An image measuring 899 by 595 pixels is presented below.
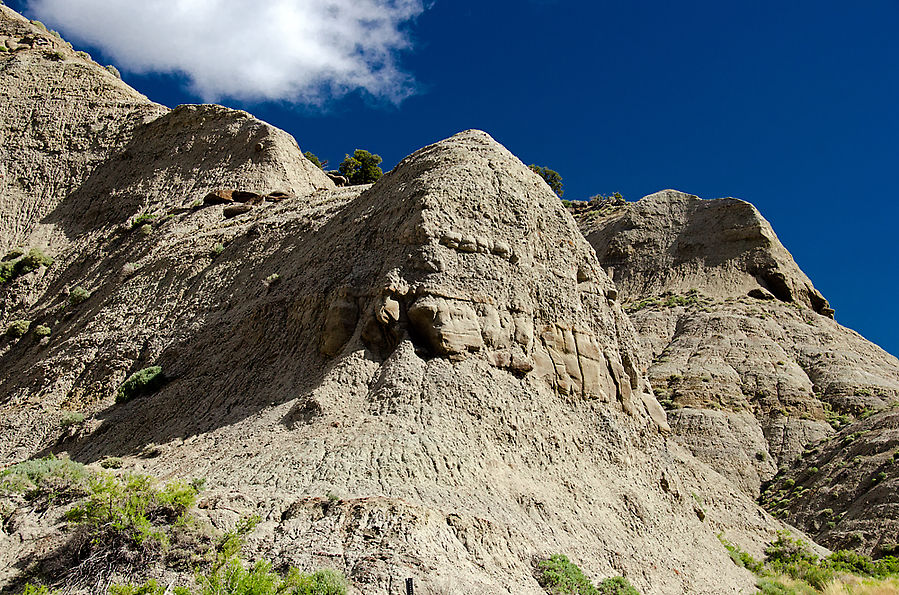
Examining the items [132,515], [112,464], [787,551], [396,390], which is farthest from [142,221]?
[787,551]

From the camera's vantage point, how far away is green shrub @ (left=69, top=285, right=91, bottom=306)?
27.4 meters

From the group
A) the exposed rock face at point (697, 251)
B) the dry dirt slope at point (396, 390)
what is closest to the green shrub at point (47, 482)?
the dry dirt slope at point (396, 390)

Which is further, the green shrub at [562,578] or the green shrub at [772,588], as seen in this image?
the green shrub at [772,588]

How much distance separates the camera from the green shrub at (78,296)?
1078 inches

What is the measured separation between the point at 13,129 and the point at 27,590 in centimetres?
3445

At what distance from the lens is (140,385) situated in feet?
67.2

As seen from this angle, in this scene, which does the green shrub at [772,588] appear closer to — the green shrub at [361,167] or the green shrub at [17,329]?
the green shrub at [17,329]

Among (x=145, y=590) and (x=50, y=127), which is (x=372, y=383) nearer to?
(x=145, y=590)

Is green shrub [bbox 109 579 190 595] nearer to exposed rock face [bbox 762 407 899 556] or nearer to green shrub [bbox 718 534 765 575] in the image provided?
green shrub [bbox 718 534 765 575]

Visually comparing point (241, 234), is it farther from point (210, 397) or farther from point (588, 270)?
point (588, 270)

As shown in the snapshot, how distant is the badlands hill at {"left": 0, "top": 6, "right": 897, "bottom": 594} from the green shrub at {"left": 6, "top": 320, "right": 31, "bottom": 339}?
0.27m

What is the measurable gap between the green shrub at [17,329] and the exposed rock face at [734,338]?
26780mm

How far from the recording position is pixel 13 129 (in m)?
37.7

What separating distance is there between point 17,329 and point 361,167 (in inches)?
1121
